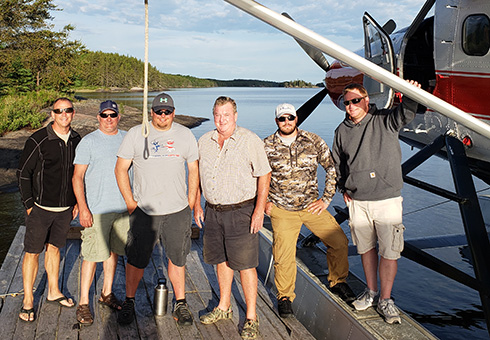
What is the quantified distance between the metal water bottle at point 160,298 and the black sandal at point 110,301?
0.30 metres

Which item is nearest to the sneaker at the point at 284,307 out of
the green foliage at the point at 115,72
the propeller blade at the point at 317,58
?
the propeller blade at the point at 317,58

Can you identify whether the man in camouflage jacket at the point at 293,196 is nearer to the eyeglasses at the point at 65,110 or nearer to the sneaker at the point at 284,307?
the sneaker at the point at 284,307

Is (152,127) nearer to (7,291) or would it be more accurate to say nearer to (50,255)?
(50,255)

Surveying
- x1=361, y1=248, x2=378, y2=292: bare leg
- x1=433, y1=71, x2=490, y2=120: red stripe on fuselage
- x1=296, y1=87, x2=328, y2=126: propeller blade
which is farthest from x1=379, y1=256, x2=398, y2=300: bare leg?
x1=296, y1=87, x2=328, y2=126: propeller blade

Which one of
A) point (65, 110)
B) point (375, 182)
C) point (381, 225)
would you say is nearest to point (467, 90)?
point (375, 182)

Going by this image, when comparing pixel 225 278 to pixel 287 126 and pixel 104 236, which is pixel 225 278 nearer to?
pixel 104 236

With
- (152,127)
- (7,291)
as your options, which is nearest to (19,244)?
(7,291)

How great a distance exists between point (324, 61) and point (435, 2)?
2425mm

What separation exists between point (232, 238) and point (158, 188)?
0.63 metres

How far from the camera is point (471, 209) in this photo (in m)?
3.69

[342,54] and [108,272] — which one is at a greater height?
[342,54]

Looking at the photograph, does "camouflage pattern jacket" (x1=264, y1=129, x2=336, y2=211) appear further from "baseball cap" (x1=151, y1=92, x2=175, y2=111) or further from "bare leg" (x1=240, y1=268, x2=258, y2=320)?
"baseball cap" (x1=151, y1=92, x2=175, y2=111)

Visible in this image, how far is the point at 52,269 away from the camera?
3432 millimetres

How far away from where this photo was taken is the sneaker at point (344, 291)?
3.47m
